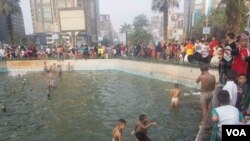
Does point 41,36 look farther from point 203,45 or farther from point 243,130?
point 243,130

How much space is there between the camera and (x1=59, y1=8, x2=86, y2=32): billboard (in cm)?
8425

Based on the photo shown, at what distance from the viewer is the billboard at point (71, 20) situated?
3317 inches

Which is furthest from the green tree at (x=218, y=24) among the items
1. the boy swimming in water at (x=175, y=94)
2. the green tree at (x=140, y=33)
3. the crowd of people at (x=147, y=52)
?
the boy swimming in water at (x=175, y=94)

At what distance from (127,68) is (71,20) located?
59.0 m

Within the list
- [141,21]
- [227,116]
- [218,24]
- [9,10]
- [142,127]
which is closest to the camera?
[227,116]

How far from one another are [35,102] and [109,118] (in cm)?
636

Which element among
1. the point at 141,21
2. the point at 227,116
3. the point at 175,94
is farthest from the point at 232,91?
the point at 141,21

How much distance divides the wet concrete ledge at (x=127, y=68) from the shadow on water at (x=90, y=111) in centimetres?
151

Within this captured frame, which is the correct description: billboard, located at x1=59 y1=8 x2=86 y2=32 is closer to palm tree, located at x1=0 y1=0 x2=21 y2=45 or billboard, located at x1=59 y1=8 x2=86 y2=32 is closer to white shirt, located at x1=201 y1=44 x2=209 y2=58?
palm tree, located at x1=0 y1=0 x2=21 y2=45

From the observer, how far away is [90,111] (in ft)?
47.9

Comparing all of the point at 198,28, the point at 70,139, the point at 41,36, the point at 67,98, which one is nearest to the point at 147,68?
the point at 67,98

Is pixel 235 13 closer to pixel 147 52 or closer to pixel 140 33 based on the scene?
pixel 147 52

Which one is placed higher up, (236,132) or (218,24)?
(218,24)

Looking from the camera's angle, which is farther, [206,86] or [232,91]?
[206,86]
